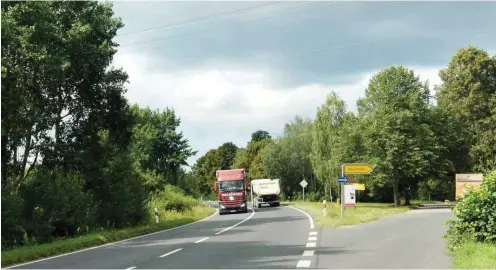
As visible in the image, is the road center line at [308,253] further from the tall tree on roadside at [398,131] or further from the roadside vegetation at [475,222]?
the tall tree on roadside at [398,131]

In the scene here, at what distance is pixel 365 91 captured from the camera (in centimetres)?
6219

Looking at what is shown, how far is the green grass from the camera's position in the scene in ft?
34.3

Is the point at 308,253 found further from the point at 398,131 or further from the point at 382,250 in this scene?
the point at 398,131

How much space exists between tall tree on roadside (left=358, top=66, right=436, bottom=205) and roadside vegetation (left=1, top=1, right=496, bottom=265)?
0.12 meters

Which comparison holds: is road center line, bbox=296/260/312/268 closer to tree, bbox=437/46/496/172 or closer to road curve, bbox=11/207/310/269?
road curve, bbox=11/207/310/269

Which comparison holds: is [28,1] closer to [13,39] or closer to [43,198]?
[13,39]

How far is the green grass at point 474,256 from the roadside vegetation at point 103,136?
838mm

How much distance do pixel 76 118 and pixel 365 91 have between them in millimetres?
39621

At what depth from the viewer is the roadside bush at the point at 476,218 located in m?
13.7

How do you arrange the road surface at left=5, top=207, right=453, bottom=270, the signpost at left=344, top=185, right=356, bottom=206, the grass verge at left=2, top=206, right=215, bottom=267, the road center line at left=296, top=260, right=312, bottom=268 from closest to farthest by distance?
the road center line at left=296, top=260, right=312, bottom=268 < the road surface at left=5, top=207, right=453, bottom=270 < the grass verge at left=2, top=206, right=215, bottom=267 < the signpost at left=344, top=185, right=356, bottom=206

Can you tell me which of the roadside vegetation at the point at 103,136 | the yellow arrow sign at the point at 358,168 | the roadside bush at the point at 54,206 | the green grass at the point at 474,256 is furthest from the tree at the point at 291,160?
the green grass at the point at 474,256

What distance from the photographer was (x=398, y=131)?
5400 centimetres

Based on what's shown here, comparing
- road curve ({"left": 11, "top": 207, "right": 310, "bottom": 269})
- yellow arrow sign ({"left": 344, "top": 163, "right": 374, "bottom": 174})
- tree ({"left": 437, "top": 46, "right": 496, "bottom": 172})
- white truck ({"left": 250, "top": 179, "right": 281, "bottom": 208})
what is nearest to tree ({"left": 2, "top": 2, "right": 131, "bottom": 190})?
road curve ({"left": 11, "top": 207, "right": 310, "bottom": 269})

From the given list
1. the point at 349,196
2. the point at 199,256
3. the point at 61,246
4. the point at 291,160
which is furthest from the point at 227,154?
the point at 199,256
